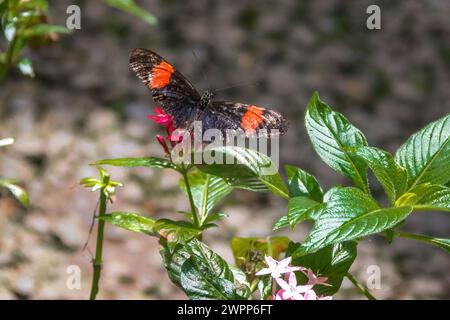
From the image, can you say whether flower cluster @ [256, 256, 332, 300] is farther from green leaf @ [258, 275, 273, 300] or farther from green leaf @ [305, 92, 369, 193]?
green leaf @ [305, 92, 369, 193]

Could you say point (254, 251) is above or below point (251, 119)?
below

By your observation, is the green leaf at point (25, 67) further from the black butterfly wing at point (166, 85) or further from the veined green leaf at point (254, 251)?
the veined green leaf at point (254, 251)

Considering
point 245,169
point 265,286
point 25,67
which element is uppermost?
point 25,67

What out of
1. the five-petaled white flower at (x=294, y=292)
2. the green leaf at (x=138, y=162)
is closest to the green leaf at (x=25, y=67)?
the green leaf at (x=138, y=162)

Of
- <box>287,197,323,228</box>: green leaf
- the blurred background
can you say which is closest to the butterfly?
<box>287,197,323,228</box>: green leaf

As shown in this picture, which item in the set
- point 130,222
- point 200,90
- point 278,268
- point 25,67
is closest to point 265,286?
point 278,268

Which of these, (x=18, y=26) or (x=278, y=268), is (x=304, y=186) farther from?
(x=18, y=26)
